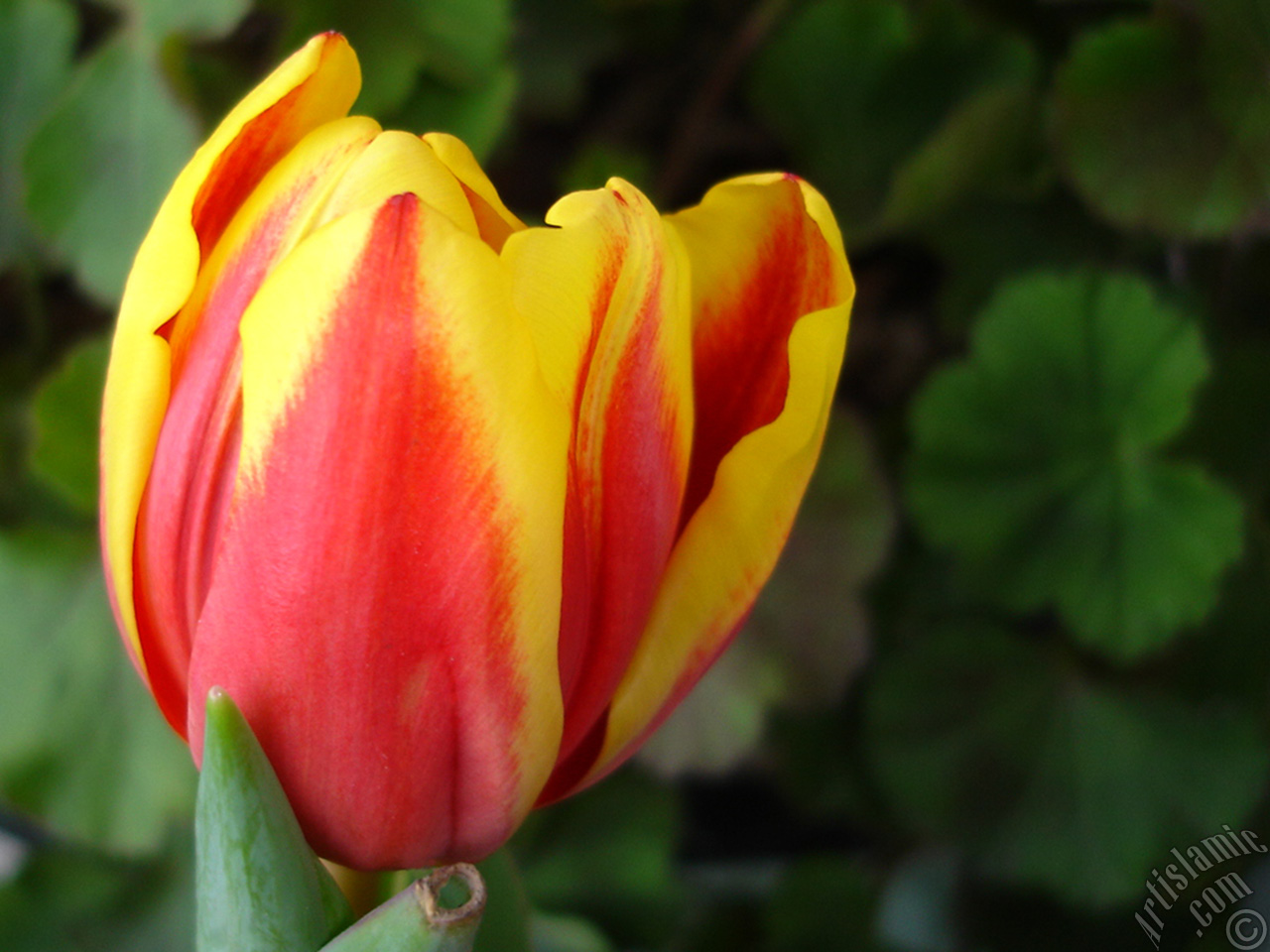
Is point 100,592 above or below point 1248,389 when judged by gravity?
above

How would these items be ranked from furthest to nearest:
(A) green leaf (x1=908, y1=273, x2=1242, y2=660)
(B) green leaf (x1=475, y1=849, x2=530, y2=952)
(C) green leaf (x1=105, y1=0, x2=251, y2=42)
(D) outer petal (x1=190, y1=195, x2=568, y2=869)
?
(A) green leaf (x1=908, y1=273, x2=1242, y2=660) < (C) green leaf (x1=105, y1=0, x2=251, y2=42) < (B) green leaf (x1=475, y1=849, x2=530, y2=952) < (D) outer petal (x1=190, y1=195, x2=568, y2=869)

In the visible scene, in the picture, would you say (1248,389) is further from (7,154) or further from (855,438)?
(7,154)

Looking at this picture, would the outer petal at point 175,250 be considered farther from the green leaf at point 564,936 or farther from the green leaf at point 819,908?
the green leaf at point 819,908

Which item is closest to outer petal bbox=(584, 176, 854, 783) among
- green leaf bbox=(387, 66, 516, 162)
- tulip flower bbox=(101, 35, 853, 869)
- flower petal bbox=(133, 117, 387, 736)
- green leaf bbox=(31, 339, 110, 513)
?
tulip flower bbox=(101, 35, 853, 869)

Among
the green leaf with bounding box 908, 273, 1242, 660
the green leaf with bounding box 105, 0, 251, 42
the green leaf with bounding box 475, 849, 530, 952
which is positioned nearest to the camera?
the green leaf with bounding box 475, 849, 530, 952

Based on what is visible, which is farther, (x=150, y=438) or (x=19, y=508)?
(x=19, y=508)

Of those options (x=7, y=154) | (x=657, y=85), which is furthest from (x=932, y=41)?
(x=7, y=154)

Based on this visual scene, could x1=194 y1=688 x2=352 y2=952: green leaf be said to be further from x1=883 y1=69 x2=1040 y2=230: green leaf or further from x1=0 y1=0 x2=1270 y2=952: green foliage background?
x1=883 y1=69 x2=1040 y2=230: green leaf
